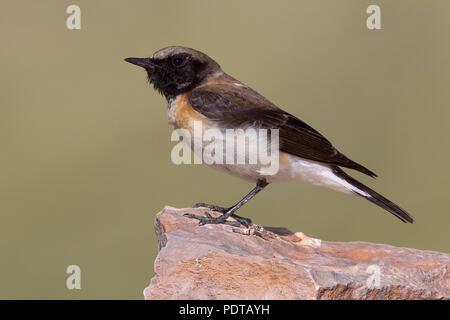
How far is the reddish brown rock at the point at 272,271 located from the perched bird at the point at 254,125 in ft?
1.72

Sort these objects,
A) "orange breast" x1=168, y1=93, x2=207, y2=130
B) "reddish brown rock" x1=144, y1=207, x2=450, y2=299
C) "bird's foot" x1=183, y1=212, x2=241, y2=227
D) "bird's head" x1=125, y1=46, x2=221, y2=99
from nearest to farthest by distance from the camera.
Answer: "reddish brown rock" x1=144, y1=207, x2=450, y2=299 → "bird's foot" x1=183, y1=212, x2=241, y2=227 → "orange breast" x1=168, y1=93, x2=207, y2=130 → "bird's head" x1=125, y1=46, x2=221, y2=99

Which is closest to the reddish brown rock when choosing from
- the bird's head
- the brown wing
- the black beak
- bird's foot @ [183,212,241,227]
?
bird's foot @ [183,212,241,227]

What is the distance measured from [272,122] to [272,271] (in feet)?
5.78

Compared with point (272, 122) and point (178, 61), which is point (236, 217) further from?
point (178, 61)

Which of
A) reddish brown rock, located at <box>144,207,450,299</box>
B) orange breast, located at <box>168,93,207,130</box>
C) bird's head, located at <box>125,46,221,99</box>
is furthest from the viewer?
bird's head, located at <box>125,46,221,99</box>

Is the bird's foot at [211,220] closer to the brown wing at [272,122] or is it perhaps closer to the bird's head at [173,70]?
the brown wing at [272,122]

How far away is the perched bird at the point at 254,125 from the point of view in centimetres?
672

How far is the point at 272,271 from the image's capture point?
212 inches

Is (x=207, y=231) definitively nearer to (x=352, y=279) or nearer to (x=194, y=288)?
(x=194, y=288)

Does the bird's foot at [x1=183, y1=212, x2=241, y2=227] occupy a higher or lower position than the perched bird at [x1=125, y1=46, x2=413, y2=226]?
lower

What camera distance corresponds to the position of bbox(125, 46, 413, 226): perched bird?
672 centimetres

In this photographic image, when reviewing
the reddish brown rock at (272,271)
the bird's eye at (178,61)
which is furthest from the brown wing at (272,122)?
the reddish brown rock at (272,271)

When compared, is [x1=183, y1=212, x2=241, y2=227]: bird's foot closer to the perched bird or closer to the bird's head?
the perched bird
